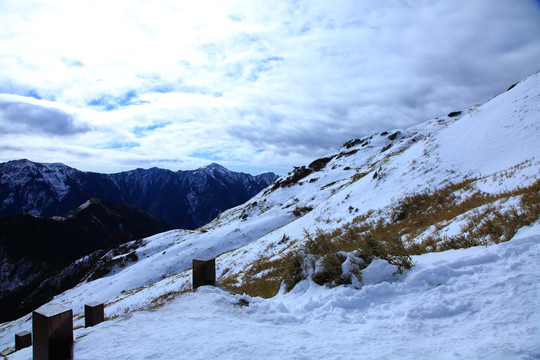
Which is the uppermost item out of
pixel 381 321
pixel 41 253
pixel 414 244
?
pixel 414 244

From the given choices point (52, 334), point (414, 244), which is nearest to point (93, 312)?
point (52, 334)

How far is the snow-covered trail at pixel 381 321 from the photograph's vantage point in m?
3.76

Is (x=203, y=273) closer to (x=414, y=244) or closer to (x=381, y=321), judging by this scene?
(x=381, y=321)

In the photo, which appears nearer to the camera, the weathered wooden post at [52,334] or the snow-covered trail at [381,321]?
the snow-covered trail at [381,321]

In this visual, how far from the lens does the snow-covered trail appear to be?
3.76m

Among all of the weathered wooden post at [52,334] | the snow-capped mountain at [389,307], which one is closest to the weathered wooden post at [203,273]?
the snow-capped mountain at [389,307]

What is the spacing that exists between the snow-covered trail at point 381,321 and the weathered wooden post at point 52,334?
245mm

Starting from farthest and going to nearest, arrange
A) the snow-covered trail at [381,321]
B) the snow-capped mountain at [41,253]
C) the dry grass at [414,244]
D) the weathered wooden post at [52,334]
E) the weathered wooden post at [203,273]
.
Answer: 1. the snow-capped mountain at [41,253]
2. the weathered wooden post at [203,273]
3. the dry grass at [414,244]
4. the weathered wooden post at [52,334]
5. the snow-covered trail at [381,321]

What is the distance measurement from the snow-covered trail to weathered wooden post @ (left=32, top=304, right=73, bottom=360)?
9.6 inches

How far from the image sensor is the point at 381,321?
4.70 meters

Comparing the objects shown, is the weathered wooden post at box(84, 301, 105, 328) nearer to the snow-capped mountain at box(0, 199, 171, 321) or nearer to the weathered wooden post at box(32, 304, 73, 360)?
the weathered wooden post at box(32, 304, 73, 360)

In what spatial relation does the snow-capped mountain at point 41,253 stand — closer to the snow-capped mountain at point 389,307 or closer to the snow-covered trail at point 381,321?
the snow-capped mountain at point 389,307

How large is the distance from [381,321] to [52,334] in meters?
5.17

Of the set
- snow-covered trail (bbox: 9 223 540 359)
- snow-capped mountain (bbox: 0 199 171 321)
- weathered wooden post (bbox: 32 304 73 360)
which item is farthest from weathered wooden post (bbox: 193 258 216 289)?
snow-capped mountain (bbox: 0 199 171 321)
